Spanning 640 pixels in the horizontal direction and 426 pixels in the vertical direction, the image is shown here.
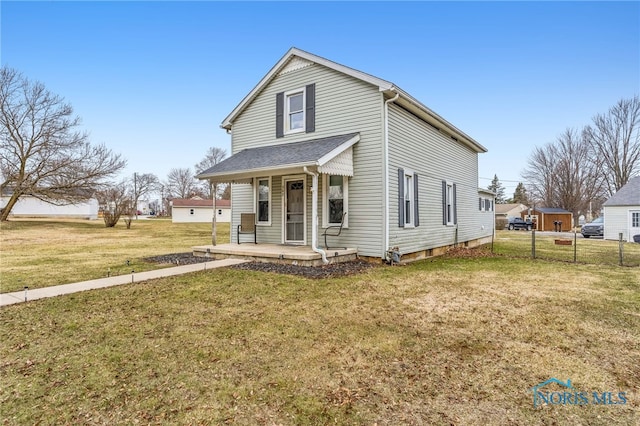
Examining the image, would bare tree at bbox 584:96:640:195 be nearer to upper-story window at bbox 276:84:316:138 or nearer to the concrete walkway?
upper-story window at bbox 276:84:316:138

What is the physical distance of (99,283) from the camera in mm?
6277

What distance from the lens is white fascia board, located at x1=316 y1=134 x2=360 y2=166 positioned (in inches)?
311

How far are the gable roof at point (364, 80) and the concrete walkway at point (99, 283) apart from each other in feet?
20.0

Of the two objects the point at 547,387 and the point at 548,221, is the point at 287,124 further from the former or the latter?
the point at 548,221

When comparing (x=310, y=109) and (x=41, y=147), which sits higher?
(x=41, y=147)

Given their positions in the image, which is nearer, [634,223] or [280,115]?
[280,115]

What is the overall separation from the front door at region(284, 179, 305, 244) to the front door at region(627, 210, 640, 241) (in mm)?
21731

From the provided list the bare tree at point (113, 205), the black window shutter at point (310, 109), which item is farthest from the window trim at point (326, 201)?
the bare tree at point (113, 205)

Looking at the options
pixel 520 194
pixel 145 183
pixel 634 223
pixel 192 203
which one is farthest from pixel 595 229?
pixel 145 183

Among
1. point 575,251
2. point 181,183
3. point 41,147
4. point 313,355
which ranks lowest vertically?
point 313,355

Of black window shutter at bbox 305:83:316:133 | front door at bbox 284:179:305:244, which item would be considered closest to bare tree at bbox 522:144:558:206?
black window shutter at bbox 305:83:316:133

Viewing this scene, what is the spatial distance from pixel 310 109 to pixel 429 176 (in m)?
4.74

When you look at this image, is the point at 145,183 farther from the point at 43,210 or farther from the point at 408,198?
the point at 408,198

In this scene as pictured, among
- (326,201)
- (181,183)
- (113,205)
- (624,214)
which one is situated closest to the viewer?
(326,201)
